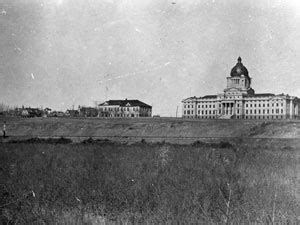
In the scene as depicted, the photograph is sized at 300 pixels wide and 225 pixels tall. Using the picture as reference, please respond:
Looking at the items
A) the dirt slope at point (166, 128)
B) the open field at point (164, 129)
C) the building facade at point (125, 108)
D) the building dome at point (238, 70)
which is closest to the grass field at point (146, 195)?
the open field at point (164, 129)

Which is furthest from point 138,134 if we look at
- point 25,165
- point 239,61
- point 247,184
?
point 239,61

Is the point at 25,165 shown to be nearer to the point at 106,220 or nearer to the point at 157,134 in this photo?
the point at 106,220

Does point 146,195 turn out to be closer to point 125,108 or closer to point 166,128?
point 166,128

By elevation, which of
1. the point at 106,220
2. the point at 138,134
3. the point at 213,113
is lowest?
the point at 106,220

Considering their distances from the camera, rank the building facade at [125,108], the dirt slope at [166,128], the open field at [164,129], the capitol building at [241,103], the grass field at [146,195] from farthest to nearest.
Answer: the building facade at [125,108] → the capitol building at [241,103] → the dirt slope at [166,128] → the open field at [164,129] → the grass field at [146,195]

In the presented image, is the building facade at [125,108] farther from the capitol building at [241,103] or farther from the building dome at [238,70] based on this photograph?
the building dome at [238,70]

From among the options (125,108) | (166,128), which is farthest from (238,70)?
(166,128)
